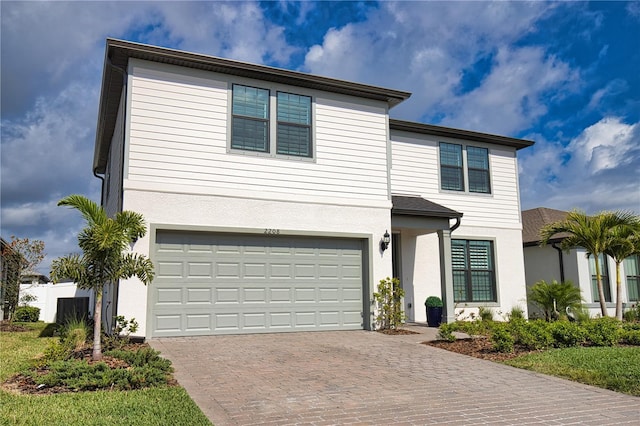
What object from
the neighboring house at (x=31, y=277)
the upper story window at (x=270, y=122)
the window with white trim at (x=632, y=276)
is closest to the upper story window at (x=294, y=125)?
the upper story window at (x=270, y=122)

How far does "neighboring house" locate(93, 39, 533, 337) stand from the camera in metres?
11.1

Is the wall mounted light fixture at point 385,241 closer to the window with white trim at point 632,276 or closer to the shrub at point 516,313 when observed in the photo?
the shrub at point 516,313

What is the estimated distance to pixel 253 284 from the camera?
1184 centimetres

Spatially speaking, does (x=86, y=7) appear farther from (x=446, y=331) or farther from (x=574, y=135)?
(x=574, y=135)

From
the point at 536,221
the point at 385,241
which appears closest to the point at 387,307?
the point at 385,241

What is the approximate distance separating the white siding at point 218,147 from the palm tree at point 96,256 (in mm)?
2806

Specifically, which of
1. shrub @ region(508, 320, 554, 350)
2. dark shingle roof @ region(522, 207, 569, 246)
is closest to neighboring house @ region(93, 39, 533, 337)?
shrub @ region(508, 320, 554, 350)

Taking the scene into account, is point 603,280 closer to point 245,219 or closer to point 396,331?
point 396,331

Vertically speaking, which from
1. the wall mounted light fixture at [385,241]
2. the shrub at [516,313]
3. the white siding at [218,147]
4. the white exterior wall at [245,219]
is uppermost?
the white siding at [218,147]

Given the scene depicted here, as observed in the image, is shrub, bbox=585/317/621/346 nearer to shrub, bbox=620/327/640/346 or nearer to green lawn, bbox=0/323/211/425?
shrub, bbox=620/327/640/346

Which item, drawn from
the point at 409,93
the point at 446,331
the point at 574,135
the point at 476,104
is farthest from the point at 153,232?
the point at 574,135

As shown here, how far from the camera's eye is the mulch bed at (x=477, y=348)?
30.6 feet

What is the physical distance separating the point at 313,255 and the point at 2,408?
796cm

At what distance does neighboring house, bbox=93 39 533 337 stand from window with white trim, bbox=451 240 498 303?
4.95 feet
